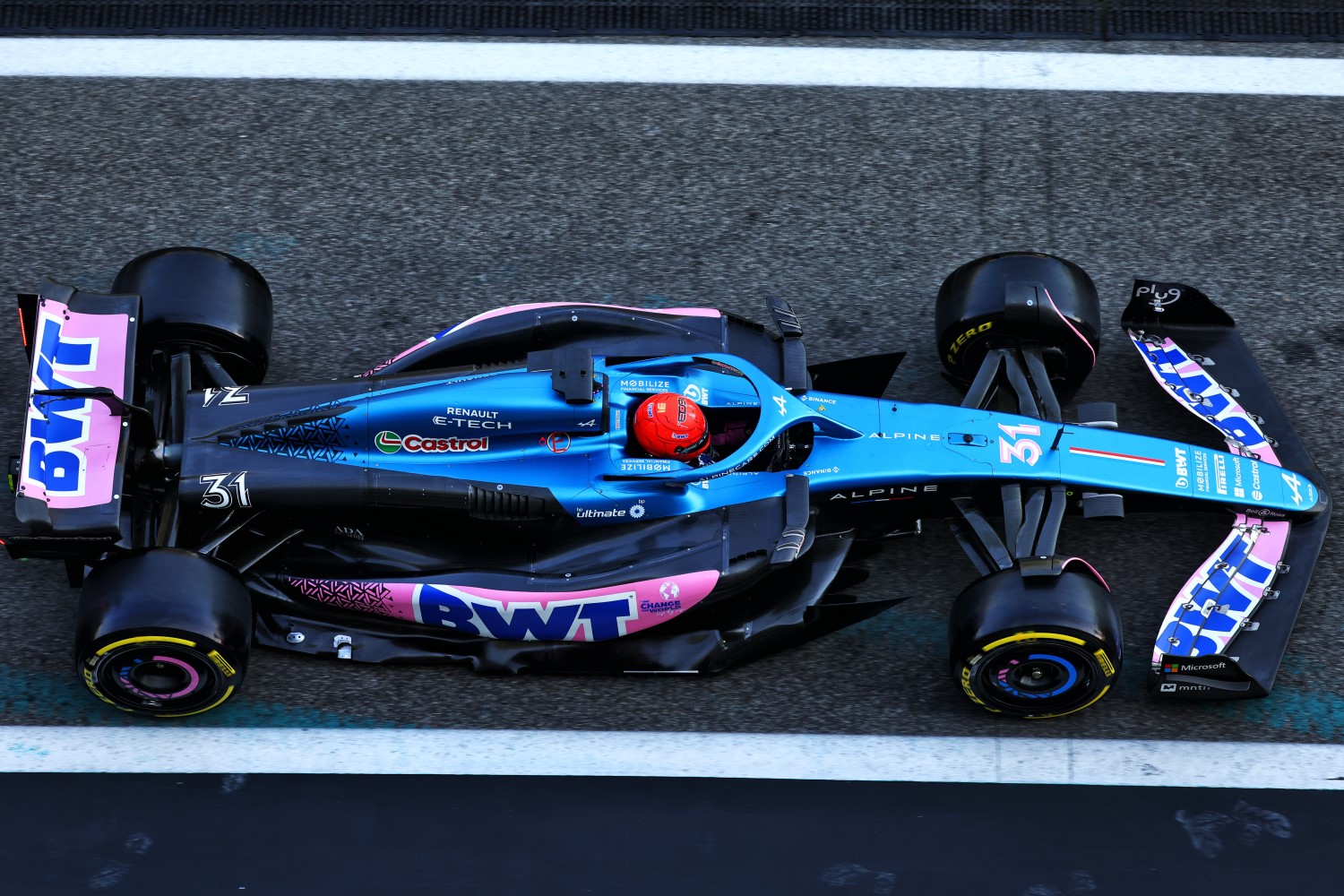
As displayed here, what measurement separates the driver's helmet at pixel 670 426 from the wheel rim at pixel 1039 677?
4.65 feet

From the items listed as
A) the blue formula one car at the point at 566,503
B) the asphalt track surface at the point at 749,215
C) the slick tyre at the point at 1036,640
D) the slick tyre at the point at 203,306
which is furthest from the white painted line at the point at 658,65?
the slick tyre at the point at 1036,640

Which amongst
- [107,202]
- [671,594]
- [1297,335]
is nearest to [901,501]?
[671,594]

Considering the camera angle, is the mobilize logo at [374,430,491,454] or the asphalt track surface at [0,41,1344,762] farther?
the asphalt track surface at [0,41,1344,762]

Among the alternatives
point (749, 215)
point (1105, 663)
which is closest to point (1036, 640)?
point (1105, 663)

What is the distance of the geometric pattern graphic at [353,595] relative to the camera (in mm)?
5969

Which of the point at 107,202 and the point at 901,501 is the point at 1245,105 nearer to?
the point at 901,501

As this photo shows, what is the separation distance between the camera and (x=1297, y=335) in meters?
7.61

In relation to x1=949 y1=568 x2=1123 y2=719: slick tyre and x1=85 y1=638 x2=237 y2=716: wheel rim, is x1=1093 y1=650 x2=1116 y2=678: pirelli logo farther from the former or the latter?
x1=85 y1=638 x2=237 y2=716: wheel rim

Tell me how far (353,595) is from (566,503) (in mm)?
962

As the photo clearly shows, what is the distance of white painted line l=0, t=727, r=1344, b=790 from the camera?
6.05 meters

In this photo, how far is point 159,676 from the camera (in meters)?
5.80

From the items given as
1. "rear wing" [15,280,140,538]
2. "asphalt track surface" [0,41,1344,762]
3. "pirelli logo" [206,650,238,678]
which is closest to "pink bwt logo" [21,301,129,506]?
"rear wing" [15,280,140,538]

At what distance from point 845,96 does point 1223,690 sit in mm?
4212

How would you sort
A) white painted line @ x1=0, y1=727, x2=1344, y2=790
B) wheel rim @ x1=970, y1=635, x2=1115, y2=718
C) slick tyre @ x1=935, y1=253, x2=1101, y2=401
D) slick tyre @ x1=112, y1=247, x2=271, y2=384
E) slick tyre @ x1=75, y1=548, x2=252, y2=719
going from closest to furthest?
slick tyre @ x1=75, y1=548, x2=252, y2=719 → wheel rim @ x1=970, y1=635, x2=1115, y2=718 → white painted line @ x1=0, y1=727, x2=1344, y2=790 → slick tyre @ x1=112, y1=247, x2=271, y2=384 → slick tyre @ x1=935, y1=253, x2=1101, y2=401
